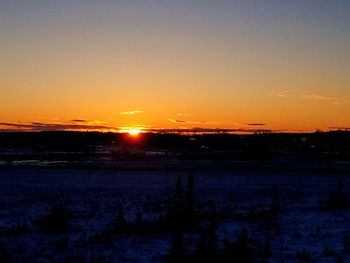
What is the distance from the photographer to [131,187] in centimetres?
3988

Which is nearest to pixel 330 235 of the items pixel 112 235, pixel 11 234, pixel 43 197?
pixel 112 235

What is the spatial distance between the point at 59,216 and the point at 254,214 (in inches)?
338

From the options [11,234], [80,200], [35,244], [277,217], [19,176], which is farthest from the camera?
[19,176]

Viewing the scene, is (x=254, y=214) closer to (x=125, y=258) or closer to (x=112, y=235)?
(x=112, y=235)

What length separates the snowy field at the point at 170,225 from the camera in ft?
54.2

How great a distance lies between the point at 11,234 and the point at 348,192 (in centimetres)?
2461

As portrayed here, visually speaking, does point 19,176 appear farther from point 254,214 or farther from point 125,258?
point 125,258

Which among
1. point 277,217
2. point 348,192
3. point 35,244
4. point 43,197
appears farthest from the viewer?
point 348,192

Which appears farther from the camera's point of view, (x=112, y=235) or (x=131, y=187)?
(x=131, y=187)

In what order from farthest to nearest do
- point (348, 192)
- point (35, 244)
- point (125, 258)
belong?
point (348, 192), point (35, 244), point (125, 258)

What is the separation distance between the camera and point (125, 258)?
16469 millimetres

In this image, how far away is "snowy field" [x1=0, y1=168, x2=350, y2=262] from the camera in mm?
16516

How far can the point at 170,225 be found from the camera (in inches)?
819

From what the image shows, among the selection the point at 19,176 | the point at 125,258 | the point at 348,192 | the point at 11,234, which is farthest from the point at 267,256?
the point at 19,176
